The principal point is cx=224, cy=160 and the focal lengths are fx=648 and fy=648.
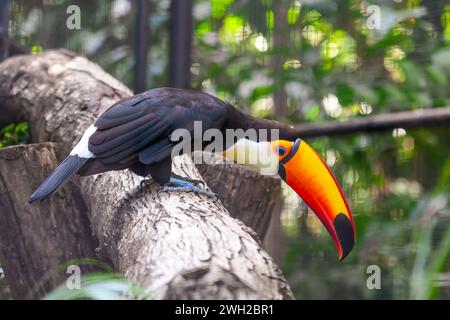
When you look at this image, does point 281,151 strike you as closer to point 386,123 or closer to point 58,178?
point 386,123

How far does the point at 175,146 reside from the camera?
4.39 ft

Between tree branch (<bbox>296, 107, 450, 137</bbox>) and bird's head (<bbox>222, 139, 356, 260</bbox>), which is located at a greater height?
tree branch (<bbox>296, 107, 450, 137</bbox>)

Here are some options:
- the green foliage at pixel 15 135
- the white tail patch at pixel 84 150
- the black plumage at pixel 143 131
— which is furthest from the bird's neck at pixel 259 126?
the green foliage at pixel 15 135

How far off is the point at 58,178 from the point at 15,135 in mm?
692

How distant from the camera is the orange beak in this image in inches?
53.8

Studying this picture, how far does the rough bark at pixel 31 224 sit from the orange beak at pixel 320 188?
18.5 inches

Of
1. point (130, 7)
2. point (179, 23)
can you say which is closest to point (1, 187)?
point (179, 23)

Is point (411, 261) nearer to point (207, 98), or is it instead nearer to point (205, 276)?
point (207, 98)

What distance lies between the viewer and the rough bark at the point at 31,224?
1395 millimetres

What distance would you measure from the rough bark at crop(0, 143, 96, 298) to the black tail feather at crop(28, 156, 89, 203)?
0.60 ft

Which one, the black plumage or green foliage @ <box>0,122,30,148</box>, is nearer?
the black plumage

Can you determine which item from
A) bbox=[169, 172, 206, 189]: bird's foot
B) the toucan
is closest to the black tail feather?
the toucan

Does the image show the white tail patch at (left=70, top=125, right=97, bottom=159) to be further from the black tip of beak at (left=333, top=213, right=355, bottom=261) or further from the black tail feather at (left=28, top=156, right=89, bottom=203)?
the black tip of beak at (left=333, top=213, right=355, bottom=261)

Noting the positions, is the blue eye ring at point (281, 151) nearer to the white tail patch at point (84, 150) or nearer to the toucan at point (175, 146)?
the toucan at point (175, 146)
